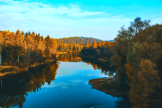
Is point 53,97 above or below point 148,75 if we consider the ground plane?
below

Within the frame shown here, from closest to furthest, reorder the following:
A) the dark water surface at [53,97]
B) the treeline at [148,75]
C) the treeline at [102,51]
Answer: the treeline at [148,75]
the dark water surface at [53,97]
the treeline at [102,51]

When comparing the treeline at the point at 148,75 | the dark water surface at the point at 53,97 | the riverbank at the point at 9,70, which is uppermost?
the treeline at the point at 148,75

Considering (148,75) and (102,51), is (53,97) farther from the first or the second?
(102,51)

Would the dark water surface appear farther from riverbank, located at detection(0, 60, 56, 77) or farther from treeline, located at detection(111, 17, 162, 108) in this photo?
riverbank, located at detection(0, 60, 56, 77)

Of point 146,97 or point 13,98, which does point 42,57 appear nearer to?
point 13,98

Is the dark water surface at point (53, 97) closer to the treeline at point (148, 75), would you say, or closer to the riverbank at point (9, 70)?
the treeline at point (148, 75)

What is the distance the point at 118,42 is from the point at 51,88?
75.6 ft

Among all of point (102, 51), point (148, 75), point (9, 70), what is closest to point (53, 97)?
point (148, 75)

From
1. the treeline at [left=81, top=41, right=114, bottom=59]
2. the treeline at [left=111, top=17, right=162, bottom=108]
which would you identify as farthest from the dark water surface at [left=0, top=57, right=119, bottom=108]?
the treeline at [left=81, top=41, right=114, bottom=59]

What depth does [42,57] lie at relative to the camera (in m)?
80.9

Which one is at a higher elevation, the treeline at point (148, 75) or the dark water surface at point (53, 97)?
the treeline at point (148, 75)

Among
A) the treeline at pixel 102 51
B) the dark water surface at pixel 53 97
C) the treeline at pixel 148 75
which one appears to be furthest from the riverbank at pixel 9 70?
the treeline at pixel 102 51

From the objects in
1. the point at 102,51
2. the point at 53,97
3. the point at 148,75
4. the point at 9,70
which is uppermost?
the point at 102,51

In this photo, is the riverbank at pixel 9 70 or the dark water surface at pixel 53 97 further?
the riverbank at pixel 9 70
